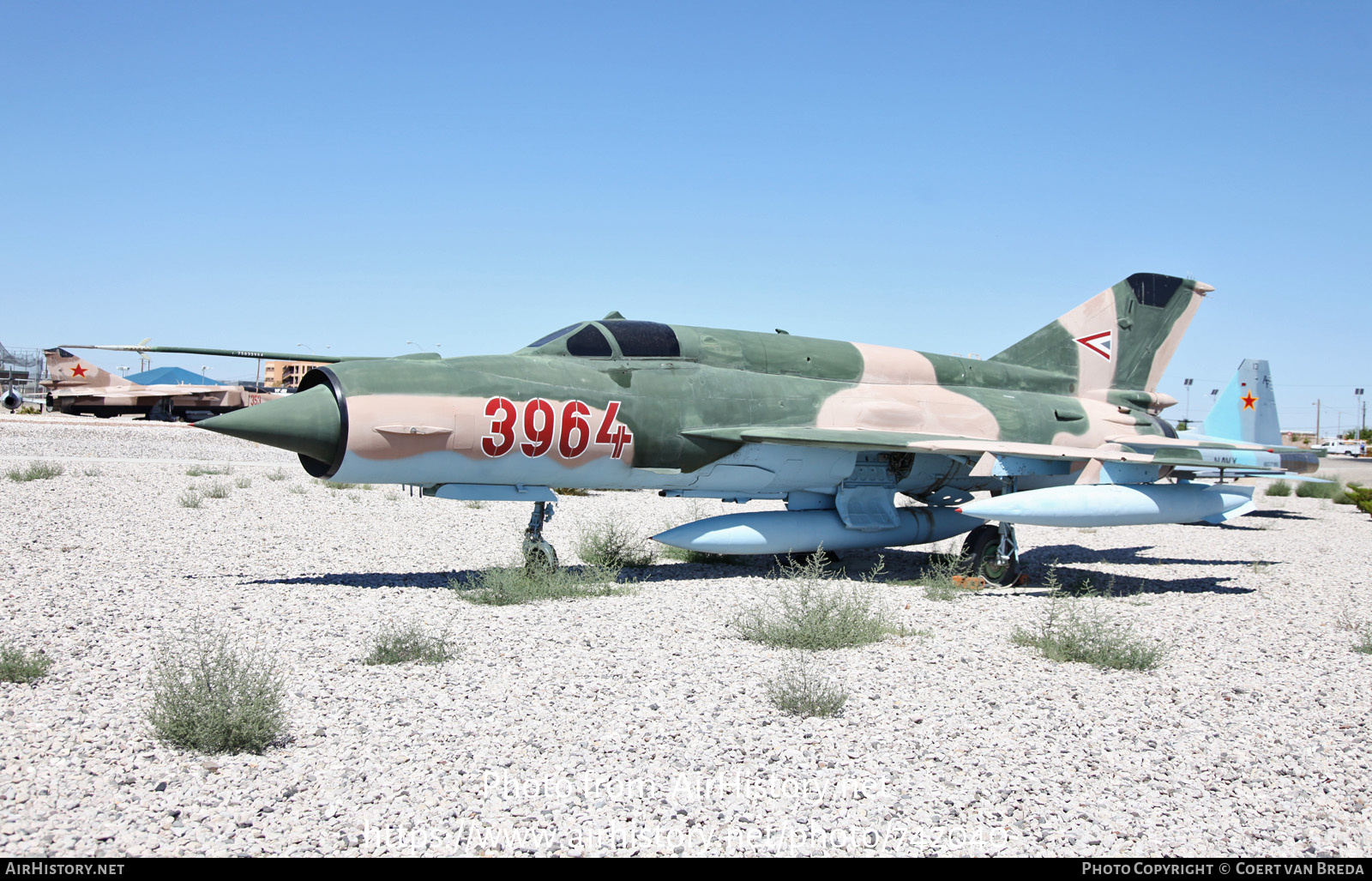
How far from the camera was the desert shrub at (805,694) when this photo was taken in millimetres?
5598

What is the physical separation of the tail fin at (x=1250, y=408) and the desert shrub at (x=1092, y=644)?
1761 centimetres

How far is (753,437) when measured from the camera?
Answer: 10.7 meters

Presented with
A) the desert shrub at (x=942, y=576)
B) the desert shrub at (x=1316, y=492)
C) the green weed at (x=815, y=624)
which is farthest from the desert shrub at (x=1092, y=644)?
the desert shrub at (x=1316, y=492)

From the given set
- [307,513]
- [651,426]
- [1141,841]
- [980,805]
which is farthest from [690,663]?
[307,513]

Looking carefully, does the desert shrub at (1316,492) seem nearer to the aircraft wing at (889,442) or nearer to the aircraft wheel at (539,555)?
the aircraft wing at (889,442)

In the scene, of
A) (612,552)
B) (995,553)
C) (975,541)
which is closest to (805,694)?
(612,552)

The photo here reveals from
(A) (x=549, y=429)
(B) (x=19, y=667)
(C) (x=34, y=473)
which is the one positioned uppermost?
(A) (x=549, y=429)

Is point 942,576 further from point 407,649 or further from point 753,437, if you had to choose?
point 407,649

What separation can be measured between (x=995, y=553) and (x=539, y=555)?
20.7 feet

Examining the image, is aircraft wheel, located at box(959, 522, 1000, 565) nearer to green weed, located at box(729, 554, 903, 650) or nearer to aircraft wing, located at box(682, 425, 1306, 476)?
aircraft wing, located at box(682, 425, 1306, 476)

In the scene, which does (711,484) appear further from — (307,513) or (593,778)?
(307,513)

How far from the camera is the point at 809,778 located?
15.2 feet

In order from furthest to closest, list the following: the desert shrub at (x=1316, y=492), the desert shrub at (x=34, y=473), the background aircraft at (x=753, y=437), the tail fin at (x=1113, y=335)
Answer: the desert shrub at (x=1316, y=492)
the desert shrub at (x=34, y=473)
the tail fin at (x=1113, y=335)
the background aircraft at (x=753, y=437)

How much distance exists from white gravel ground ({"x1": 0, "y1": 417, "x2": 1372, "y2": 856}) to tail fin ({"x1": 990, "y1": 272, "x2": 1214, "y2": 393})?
Answer: 525 centimetres
